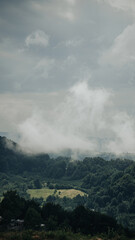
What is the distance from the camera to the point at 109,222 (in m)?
75.1

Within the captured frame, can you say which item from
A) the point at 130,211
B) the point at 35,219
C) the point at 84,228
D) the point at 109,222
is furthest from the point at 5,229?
the point at 130,211

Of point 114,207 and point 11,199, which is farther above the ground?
point 11,199

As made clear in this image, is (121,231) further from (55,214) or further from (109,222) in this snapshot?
(55,214)

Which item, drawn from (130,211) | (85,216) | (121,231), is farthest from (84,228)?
(130,211)

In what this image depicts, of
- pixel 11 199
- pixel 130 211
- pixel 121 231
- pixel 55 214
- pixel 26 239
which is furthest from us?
pixel 130 211

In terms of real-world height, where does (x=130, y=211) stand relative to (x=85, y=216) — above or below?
below

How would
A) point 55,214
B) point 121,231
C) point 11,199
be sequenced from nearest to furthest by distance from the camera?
point 121,231 → point 11,199 → point 55,214

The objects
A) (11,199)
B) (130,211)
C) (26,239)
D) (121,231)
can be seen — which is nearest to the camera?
(26,239)

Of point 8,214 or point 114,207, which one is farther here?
point 114,207

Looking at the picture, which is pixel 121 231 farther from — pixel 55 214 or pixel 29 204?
pixel 29 204

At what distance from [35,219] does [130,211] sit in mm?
131574

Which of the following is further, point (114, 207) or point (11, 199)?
point (114, 207)

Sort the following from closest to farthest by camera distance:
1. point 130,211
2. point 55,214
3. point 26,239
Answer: point 26,239 → point 55,214 → point 130,211

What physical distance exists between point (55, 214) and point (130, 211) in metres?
117
